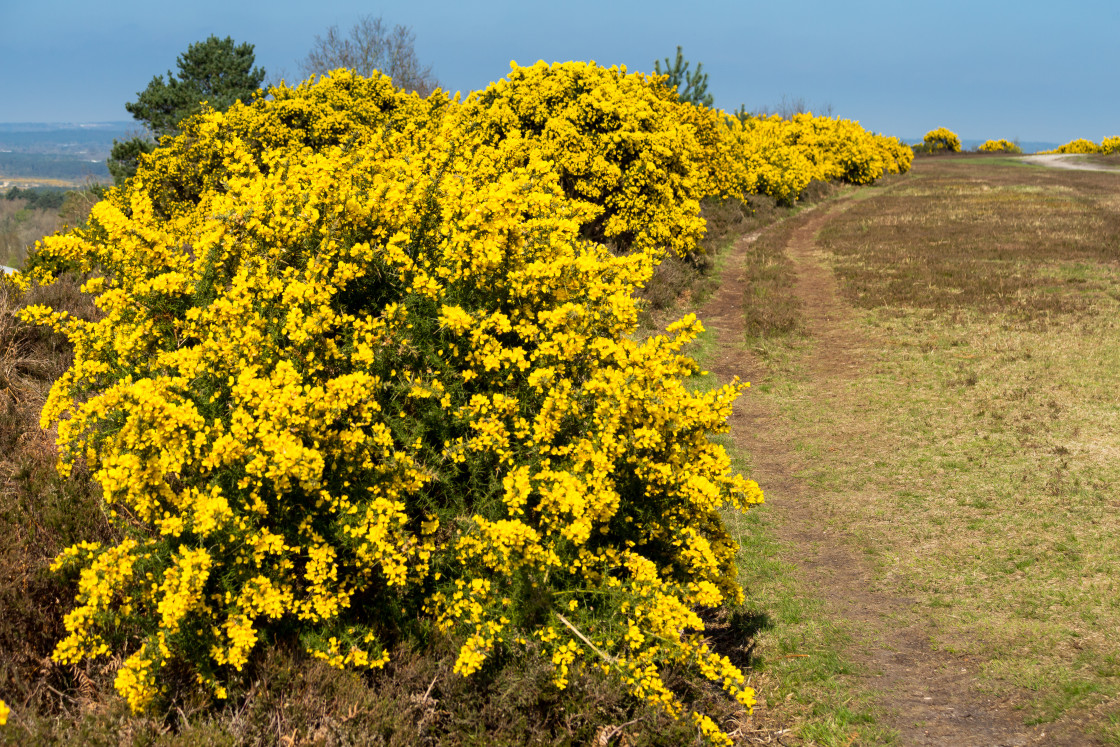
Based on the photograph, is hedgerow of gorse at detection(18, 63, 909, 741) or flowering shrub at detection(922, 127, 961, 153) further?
flowering shrub at detection(922, 127, 961, 153)

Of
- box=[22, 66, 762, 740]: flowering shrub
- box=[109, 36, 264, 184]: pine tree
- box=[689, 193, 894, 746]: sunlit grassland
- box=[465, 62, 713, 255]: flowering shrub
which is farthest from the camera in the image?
box=[109, 36, 264, 184]: pine tree

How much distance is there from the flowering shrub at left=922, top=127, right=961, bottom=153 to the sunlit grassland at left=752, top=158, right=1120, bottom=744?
80.0 m

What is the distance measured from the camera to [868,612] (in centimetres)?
588

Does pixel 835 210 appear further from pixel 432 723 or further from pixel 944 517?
pixel 432 723

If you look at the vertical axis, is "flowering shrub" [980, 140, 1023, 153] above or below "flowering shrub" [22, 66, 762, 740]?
above

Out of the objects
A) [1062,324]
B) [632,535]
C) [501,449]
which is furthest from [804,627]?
[1062,324]

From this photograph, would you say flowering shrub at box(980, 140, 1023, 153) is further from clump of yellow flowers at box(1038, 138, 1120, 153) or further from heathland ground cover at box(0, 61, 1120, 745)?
heathland ground cover at box(0, 61, 1120, 745)

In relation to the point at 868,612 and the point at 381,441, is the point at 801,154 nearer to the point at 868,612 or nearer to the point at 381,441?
the point at 868,612

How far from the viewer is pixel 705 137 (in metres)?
23.6

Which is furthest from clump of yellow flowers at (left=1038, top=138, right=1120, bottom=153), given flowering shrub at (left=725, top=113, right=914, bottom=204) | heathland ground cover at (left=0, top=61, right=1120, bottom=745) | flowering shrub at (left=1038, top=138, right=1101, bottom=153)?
heathland ground cover at (left=0, top=61, right=1120, bottom=745)

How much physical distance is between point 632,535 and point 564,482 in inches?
40.6

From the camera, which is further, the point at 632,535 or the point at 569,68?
the point at 569,68

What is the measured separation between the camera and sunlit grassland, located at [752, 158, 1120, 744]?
213 inches

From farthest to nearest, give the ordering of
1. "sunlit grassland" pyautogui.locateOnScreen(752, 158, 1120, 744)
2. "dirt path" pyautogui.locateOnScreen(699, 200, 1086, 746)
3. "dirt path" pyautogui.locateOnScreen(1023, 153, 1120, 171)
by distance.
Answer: "dirt path" pyautogui.locateOnScreen(1023, 153, 1120, 171)
"sunlit grassland" pyautogui.locateOnScreen(752, 158, 1120, 744)
"dirt path" pyautogui.locateOnScreen(699, 200, 1086, 746)
